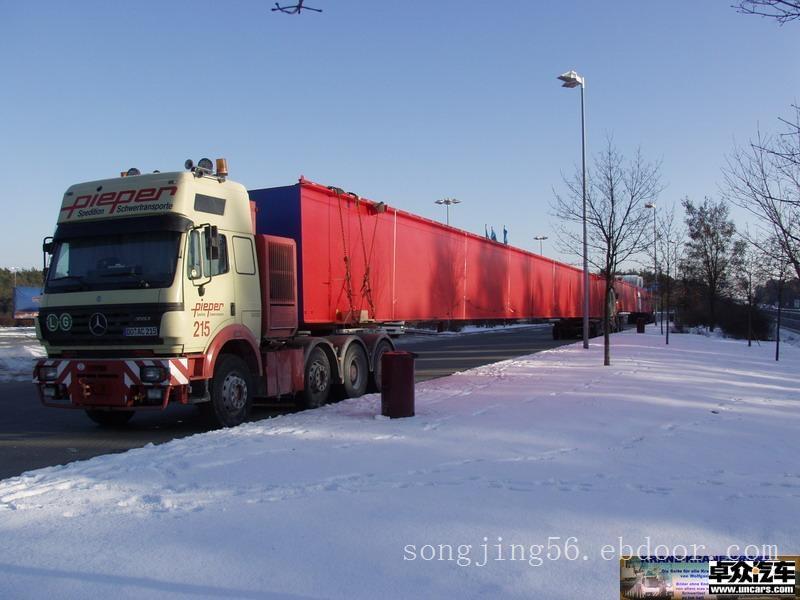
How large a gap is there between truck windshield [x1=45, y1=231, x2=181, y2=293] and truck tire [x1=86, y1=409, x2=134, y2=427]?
82.4 inches

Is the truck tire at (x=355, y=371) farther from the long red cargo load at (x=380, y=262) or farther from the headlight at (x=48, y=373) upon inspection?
the headlight at (x=48, y=373)

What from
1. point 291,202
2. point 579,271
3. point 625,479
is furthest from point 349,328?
point 579,271

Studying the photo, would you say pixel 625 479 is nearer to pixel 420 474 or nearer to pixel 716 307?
pixel 420 474

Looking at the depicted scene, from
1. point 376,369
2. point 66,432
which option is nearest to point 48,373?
point 66,432

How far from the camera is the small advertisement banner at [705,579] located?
347cm

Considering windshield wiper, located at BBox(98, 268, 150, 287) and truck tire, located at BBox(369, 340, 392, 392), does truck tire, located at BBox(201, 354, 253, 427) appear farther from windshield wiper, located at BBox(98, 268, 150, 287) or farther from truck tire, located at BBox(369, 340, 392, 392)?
truck tire, located at BBox(369, 340, 392, 392)

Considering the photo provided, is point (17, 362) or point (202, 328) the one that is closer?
point (202, 328)

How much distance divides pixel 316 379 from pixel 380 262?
3.22 metres

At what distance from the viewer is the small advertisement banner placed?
137 inches

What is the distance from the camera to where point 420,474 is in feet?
19.0

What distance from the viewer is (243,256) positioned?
9.30 m

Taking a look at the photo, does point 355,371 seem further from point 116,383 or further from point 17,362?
point 17,362

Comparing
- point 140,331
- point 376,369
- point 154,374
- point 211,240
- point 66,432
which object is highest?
point 211,240

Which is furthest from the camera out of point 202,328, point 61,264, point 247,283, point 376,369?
point 376,369
